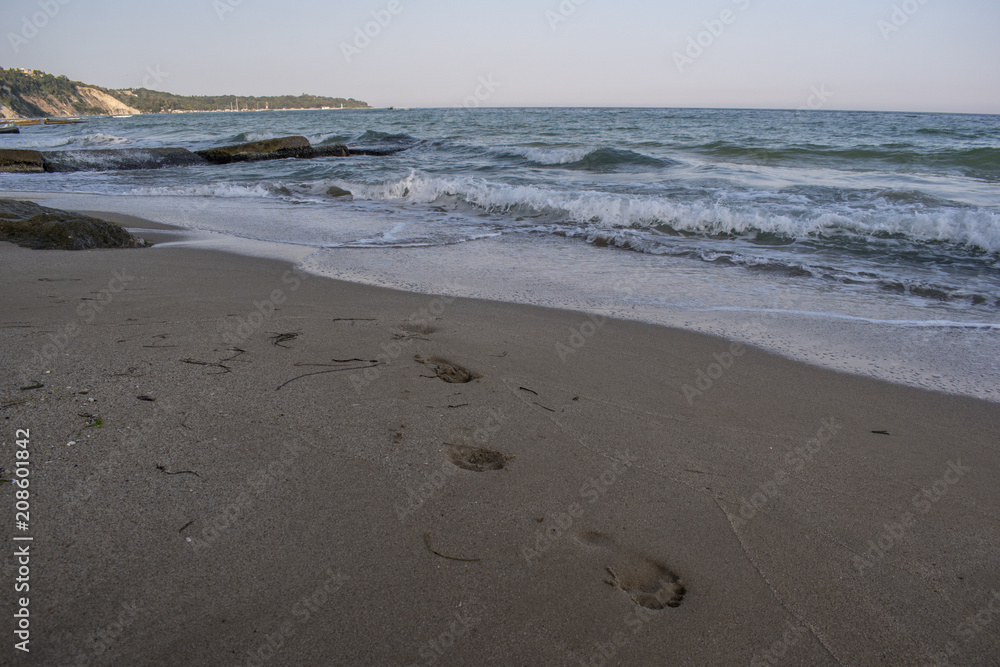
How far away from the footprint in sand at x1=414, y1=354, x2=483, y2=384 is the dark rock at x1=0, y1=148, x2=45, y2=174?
18.5 metres

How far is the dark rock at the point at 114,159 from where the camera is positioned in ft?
54.4

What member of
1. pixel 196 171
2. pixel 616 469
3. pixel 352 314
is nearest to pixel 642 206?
pixel 352 314

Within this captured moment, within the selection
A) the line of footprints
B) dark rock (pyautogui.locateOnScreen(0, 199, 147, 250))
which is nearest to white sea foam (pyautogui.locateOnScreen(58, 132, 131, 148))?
dark rock (pyautogui.locateOnScreen(0, 199, 147, 250))

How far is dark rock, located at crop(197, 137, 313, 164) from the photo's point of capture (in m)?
18.5

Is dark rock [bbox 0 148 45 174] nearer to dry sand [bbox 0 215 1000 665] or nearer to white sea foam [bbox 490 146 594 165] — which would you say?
white sea foam [bbox 490 146 594 165]

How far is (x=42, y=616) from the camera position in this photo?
1451mm

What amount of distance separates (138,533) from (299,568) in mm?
540

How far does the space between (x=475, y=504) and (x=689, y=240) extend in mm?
6063

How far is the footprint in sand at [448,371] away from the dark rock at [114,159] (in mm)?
18120

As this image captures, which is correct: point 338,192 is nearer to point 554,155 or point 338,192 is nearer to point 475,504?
point 554,155

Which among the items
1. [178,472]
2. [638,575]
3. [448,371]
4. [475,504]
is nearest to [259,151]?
[448,371]

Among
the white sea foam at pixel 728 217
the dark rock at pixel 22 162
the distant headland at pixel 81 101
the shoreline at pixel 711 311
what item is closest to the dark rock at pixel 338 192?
the white sea foam at pixel 728 217

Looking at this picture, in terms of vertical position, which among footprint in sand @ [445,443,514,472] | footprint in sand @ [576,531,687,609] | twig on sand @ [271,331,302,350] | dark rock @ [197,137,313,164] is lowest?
footprint in sand @ [576,531,687,609]

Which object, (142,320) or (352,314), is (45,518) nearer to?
(142,320)
